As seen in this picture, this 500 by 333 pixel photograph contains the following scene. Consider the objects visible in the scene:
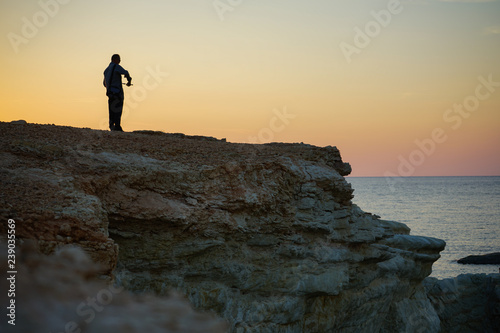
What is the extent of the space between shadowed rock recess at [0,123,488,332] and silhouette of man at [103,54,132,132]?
162cm

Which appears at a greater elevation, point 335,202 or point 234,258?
point 335,202

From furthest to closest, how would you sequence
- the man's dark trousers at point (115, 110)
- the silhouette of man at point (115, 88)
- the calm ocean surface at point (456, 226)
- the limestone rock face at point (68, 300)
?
the calm ocean surface at point (456, 226)
the man's dark trousers at point (115, 110)
the silhouette of man at point (115, 88)
the limestone rock face at point (68, 300)

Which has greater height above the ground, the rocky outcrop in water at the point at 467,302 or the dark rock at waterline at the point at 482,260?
the rocky outcrop in water at the point at 467,302

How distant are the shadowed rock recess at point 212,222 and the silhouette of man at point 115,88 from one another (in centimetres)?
162

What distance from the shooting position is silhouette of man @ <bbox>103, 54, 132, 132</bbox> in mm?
13984

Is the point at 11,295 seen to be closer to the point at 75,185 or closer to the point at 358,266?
the point at 75,185

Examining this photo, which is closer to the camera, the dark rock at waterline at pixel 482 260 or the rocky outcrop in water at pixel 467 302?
the rocky outcrop in water at pixel 467 302

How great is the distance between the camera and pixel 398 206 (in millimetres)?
91625

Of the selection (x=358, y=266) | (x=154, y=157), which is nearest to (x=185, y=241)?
(x=154, y=157)

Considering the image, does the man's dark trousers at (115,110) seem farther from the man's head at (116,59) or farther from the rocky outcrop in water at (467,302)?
the rocky outcrop in water at (467,302)

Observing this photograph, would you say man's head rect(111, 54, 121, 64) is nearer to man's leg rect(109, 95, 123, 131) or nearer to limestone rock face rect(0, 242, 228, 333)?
man's leg rect(109, 95, 123, 131)

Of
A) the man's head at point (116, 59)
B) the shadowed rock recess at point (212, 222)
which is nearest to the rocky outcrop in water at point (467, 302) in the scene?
the shadowed rock recess at point (212, 222)

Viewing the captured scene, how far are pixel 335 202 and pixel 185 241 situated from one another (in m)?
4.37

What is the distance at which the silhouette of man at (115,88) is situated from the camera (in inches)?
551
